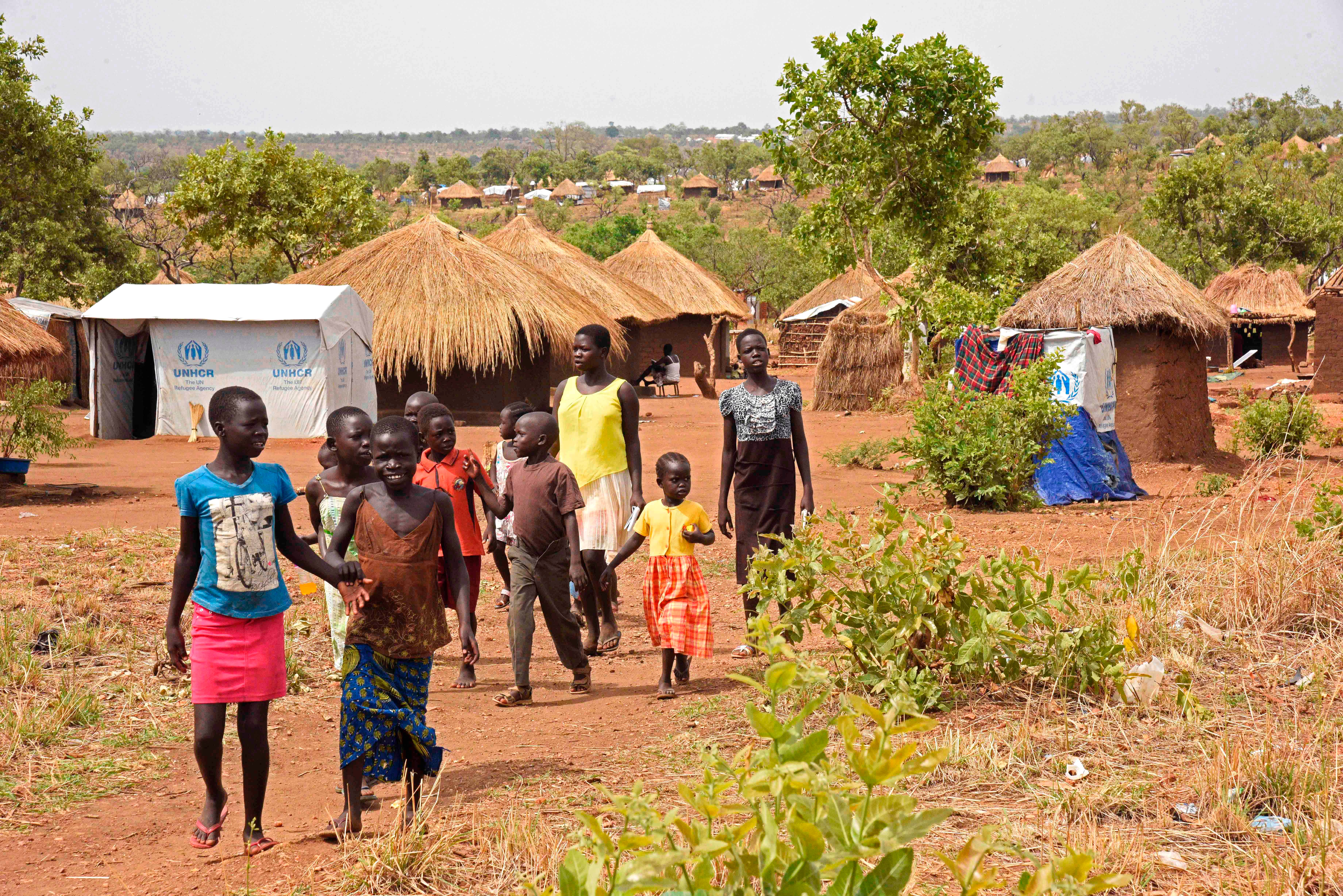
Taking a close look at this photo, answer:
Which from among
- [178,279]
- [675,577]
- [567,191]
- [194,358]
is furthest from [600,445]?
[567,191]

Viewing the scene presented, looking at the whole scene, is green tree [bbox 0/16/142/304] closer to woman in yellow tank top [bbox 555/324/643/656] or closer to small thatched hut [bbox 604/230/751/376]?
small thatched hut [bbox 604/230/751/376]

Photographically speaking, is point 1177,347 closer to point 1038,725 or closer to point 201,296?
point 1038,725

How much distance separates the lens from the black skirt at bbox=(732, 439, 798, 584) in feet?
18.7

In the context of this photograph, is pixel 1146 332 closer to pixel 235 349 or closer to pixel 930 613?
pixel 930 613

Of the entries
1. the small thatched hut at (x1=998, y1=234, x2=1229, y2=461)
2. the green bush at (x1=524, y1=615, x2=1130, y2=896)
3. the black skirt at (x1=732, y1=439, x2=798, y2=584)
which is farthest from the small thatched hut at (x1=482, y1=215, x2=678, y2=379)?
the green bush at (x1=524, y1=615, x2=1130, y2=896)

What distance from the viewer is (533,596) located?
5172 millimetres

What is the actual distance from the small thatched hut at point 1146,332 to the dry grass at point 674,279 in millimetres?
16308

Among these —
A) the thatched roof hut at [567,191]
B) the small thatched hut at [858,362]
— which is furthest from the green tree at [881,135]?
the thatched roof hut at [567,191]

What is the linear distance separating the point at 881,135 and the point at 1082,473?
555 cm

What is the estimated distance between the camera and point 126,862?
11.5 feet

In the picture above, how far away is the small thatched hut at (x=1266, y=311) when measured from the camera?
27906mm

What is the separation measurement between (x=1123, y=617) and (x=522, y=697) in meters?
2.55

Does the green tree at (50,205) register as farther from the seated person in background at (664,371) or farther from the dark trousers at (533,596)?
the dark trousers at (533,596)

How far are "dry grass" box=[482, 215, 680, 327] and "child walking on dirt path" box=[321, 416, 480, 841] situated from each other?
65.8 feet
